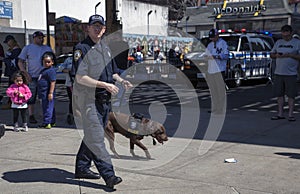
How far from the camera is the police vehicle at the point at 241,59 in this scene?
1673cm

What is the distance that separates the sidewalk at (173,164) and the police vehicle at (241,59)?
821 centimetres

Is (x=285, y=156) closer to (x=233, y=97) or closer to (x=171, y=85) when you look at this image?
(x=233, y=97)

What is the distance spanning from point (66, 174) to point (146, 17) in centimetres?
4208

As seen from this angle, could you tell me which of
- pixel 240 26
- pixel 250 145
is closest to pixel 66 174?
pixel 250 145

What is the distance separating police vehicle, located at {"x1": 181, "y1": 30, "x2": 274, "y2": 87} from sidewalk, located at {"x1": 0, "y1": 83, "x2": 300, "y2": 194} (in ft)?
26.9

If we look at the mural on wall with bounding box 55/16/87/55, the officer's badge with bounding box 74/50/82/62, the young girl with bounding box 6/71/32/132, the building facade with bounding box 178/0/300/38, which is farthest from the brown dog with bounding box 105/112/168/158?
the mural on wall with bounding box 55/16/87/55

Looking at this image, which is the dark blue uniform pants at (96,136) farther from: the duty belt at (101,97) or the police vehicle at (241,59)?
the police vehicle at (241,59)

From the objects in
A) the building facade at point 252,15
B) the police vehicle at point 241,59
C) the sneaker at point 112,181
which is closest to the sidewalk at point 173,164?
the sneaker at point 112,181

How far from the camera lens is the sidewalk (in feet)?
16.7

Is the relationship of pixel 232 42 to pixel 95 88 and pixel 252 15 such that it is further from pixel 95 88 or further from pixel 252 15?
pixel 95 88

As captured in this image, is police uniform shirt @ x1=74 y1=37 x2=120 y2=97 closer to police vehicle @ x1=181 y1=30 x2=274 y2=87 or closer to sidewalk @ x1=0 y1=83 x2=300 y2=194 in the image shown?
sidewalk @ x1=0 y1=83 x2=300 y2=194

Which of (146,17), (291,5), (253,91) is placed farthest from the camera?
(146,17)

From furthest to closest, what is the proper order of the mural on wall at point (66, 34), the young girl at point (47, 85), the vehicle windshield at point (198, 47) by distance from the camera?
the mural on wall at point (66, 34)
the vehicle windshield at point (198, 47)
the young girl at point (47, 85)

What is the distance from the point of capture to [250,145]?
714 cm
